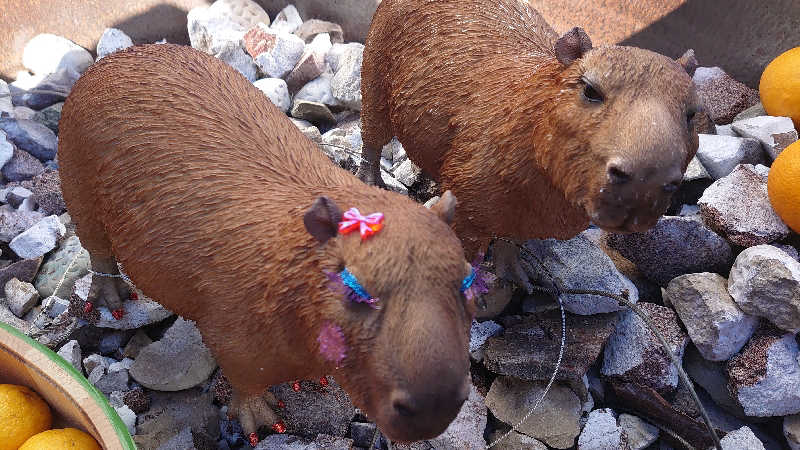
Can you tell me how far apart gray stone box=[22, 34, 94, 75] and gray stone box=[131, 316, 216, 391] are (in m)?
2.05

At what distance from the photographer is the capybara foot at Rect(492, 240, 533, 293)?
296cm

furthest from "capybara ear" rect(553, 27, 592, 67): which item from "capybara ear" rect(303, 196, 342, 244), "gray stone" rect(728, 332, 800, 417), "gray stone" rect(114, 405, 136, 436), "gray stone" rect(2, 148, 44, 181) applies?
"gray stone" rect(2, 148, 44, 181)

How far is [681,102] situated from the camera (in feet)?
6.27

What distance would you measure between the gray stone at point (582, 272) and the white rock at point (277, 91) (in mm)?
1599

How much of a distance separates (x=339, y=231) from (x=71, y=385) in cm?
95

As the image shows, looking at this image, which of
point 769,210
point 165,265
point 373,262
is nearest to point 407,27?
point 165,265

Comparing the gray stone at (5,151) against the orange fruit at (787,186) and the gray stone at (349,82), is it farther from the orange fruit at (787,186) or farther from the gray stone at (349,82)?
the orange fruit at (787,186)

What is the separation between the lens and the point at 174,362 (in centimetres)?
276

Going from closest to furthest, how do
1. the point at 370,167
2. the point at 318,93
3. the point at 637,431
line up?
the point at 637,431 < the point at 370,167 < the point at 318,93

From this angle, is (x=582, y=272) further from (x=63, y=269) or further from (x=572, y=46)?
(x=63, y=269)

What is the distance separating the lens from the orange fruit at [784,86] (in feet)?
10.5

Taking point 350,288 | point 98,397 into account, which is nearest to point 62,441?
point 98,397

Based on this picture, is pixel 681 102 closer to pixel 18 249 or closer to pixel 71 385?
pixel 71 385

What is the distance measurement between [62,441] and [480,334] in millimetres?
1594
